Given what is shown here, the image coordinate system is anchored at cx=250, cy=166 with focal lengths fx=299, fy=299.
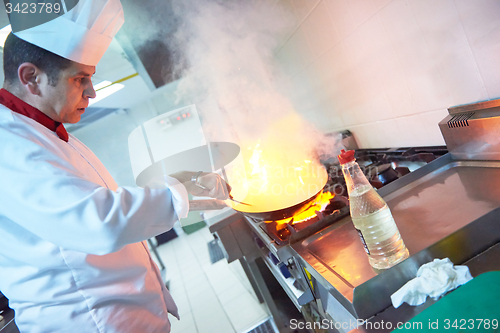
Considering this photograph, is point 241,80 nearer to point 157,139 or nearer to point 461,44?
point 157,139

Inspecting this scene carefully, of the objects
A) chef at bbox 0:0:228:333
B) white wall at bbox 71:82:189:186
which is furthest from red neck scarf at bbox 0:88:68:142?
white wall at bbox 71:82:189:186

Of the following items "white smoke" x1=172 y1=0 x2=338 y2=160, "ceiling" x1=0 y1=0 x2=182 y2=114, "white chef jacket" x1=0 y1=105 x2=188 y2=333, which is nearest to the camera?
"white chef jacket" x1=0 y1=105 x2=188 y2=333

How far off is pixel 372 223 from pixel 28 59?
3.67 feet

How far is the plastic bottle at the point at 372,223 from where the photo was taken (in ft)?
2.43

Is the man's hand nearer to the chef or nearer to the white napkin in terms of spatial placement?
the chef

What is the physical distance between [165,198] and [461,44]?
1120 millimetres

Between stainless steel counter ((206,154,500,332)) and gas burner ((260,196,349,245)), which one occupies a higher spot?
gas burner ((260,196,349,245))

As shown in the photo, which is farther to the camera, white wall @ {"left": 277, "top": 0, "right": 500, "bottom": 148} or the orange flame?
the orange flame

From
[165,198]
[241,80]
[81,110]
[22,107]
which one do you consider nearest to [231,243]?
[165,198]

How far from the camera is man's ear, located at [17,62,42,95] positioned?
918mm

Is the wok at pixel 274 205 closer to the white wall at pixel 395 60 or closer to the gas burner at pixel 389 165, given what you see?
the gas burner at pixel 389 165

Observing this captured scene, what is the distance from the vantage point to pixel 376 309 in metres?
0.70

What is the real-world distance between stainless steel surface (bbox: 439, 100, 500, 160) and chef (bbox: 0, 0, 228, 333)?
881mm

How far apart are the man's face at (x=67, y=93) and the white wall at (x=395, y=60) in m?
1.22
